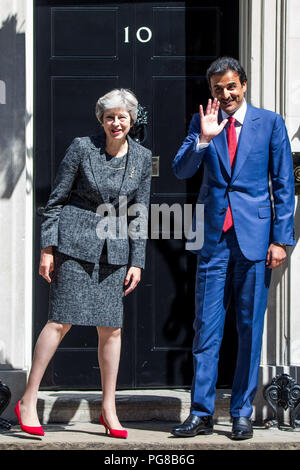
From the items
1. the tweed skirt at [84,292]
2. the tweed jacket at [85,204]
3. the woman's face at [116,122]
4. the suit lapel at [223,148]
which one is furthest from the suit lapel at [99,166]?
the suit lapel at [223,148]

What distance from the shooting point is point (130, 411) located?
18.3 ft

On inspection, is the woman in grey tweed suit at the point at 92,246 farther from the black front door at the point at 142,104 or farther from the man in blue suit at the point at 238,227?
the black front door at the point at 142,104

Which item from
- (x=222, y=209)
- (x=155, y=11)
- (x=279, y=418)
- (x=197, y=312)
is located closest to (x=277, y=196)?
(x=222, y=209)

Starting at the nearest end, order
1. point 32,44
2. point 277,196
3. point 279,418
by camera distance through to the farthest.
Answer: point 277,196 → point 279,418 → point 32,44

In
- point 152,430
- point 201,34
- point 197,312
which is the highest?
point 201,34

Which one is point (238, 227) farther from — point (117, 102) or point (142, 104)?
point (142, 104)

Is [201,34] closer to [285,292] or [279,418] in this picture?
[285,292]

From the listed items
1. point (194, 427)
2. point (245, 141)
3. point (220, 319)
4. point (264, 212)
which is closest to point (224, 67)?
point (245, 141)

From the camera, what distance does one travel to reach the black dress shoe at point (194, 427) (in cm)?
494

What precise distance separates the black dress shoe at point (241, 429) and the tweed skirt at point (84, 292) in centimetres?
87

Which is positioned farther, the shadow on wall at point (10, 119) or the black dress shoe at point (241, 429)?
the shadow on wall at point (10, 119)

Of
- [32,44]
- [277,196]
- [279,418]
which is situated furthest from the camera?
[32,44]

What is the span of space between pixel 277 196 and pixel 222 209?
0.32 meters

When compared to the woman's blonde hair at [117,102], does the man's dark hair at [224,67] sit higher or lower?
higher
